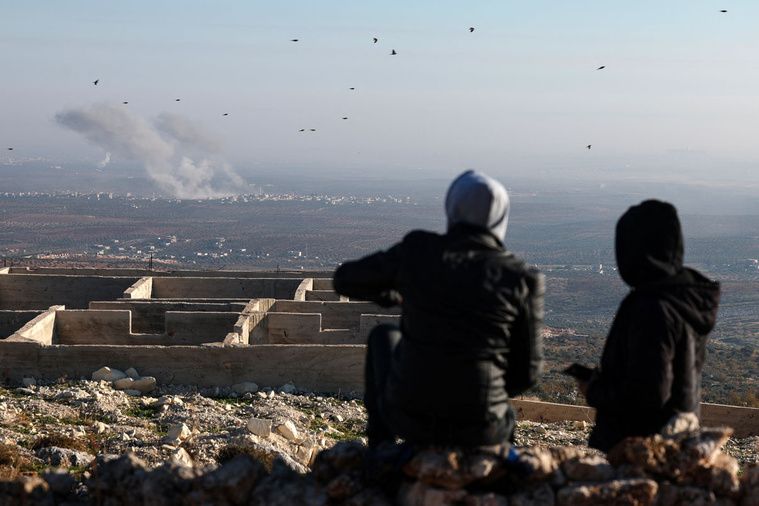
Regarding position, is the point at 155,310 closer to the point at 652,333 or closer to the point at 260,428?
the point at 260,428

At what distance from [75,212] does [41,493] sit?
503 feet

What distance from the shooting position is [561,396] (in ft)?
55.2

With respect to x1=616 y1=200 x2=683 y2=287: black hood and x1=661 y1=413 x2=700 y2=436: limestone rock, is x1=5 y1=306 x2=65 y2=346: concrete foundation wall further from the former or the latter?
x1=661 y1=413 x2=700 y2=436: limestone rock

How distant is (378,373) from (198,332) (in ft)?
32.2

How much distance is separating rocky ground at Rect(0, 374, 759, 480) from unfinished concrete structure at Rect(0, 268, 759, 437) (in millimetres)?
321

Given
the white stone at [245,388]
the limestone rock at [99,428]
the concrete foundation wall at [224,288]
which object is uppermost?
the concrete foundation wall at [224,288]

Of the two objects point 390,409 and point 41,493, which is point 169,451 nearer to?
point 41,493

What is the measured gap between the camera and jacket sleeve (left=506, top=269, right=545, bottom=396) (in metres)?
3.25

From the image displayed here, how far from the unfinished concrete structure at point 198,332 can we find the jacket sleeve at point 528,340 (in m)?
7.93

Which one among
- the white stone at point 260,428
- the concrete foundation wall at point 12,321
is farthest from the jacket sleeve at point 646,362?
the concrete foundation wall at point 12,321

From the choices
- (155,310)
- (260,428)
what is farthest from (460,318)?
(155,310)

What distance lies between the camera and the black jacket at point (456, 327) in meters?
3.17

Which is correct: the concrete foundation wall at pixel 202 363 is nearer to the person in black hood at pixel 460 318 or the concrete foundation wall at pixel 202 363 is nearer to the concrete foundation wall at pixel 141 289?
the concrete foundation wall at pixel 141 289

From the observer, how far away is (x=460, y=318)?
3158 millimetres
